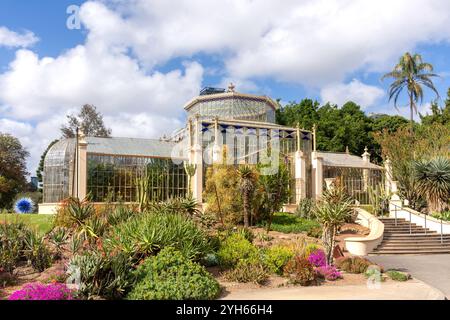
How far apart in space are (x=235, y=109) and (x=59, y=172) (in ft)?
40.5

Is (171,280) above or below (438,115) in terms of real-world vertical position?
below

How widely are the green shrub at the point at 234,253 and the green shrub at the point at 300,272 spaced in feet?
3.58

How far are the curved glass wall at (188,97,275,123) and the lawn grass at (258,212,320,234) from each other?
34.6 feet

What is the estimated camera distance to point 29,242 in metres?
11.7

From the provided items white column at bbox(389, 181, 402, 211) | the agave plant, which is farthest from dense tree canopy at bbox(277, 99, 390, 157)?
the agave plant

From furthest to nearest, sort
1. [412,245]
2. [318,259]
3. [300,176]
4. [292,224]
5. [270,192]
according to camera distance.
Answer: [300,176] < [270,192] < [292,224] < [412,245] < [318,259]

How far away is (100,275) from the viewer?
8.65 meters

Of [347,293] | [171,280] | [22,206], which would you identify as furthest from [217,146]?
[171,280]

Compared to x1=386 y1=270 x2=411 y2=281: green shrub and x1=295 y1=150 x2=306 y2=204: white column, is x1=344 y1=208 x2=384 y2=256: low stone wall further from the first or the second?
x1=295 y1=150 x2=306 y2=204: white column

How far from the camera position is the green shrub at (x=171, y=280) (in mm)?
8344

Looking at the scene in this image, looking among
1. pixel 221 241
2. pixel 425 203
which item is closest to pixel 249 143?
pixel 425 203

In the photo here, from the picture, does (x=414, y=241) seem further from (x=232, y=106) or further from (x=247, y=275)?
(x=232, y=106)

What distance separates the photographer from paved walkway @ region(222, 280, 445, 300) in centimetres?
881
